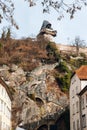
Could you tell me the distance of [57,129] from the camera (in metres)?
54.3

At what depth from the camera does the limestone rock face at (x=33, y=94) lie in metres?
54.6

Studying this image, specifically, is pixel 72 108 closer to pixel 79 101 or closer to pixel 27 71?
pixel 79 101

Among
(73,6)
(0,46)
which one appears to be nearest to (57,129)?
(0,46)

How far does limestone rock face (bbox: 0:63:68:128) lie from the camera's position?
2149 inches

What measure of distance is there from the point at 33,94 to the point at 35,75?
5787 millimetres

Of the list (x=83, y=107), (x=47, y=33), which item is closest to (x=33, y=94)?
(x=83, y=107)

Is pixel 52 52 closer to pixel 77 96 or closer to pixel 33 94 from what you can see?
pixel 33 94

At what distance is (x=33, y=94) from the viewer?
5784 cm

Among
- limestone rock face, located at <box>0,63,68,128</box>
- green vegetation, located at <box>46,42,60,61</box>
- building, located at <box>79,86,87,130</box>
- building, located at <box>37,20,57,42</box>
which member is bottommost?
building, located at <box>79,86,87,130</box>

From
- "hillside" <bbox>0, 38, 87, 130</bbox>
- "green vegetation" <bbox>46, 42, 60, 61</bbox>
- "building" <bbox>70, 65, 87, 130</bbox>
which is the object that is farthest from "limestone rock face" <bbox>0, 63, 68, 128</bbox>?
"building" <bbox>70, 65, 87, 130</bbox>

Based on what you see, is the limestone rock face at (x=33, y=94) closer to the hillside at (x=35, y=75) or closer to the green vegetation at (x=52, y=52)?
the hillside at (x=35, y=75)

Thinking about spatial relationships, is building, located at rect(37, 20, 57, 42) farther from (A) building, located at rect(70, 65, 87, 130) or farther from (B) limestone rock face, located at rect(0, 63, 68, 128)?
(A) building, located at rect(70, 65, 87, 130)

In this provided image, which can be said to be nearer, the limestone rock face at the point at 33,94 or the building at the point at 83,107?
the building at the point at 83,107

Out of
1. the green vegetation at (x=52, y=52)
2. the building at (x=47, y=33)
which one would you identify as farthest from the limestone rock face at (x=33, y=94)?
the building at (x=47, y=33)
